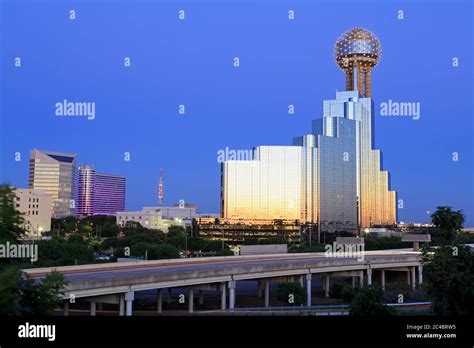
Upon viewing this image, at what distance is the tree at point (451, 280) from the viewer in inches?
655

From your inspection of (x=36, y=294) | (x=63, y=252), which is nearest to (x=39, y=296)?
(x=36, y=294)

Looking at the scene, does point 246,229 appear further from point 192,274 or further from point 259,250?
point 192,274

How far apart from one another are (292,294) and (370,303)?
3371 cm

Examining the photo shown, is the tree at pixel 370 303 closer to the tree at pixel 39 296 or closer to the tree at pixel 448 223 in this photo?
the tree at pixel 448 223

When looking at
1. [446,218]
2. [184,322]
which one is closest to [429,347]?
[184,322]

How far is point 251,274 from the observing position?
50.8 m

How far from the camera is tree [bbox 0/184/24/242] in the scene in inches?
365

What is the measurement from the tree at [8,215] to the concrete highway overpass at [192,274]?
9583mm

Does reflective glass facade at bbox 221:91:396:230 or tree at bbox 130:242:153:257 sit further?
reflective glass facade at bbox 221:91:396:230

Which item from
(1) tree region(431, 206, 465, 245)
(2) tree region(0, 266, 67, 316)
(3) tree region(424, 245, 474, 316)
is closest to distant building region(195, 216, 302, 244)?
(1) tree region(431, 206, 465, 245)

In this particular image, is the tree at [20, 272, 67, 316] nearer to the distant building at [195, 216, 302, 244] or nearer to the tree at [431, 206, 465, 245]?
the tree at [431, 206, 465, 245]

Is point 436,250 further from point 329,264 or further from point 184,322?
point 329,264

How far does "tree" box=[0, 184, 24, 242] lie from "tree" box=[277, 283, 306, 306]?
44.8 metres

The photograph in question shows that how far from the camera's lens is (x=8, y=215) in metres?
9.36
